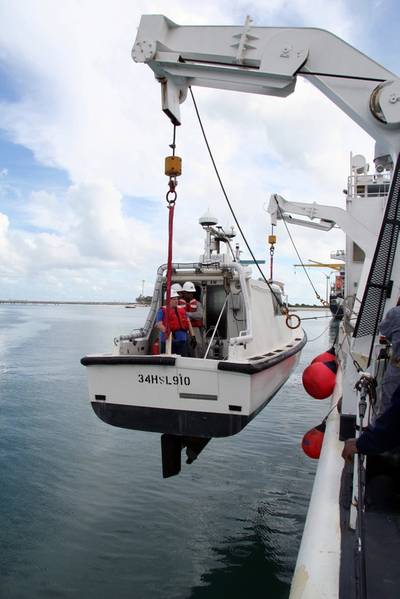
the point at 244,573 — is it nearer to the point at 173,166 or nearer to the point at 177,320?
the point at 177,320

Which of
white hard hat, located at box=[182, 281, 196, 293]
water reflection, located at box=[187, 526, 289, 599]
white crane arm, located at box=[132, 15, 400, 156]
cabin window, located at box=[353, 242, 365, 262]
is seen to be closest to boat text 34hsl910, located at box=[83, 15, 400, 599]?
white crane arm, located at box=[132, 15, 400, 156]

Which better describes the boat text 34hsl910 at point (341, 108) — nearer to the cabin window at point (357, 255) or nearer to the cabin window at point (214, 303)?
the cabin window at point (214, 303)

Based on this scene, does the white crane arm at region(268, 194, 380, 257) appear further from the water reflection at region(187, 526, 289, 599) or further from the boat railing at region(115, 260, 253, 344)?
the water reflection at region(187, 526, 289, 599)

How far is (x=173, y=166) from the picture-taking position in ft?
17.7

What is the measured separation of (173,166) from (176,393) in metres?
2.54

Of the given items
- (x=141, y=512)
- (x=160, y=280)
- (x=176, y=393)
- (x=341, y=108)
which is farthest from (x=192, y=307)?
(x=341, y=108)

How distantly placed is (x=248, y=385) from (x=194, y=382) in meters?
0.61

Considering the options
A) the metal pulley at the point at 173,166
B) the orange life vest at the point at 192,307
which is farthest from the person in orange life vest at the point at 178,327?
the metal pulley at the point at 173,166

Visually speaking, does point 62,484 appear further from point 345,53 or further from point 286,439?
point 345,53

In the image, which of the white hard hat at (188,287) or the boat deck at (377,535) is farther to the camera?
the white hard hat at (188,287)

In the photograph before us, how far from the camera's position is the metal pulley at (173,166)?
5391 millimetres

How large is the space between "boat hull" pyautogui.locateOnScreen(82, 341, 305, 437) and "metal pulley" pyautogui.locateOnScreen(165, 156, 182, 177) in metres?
2.05

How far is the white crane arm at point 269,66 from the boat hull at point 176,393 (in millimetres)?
2762

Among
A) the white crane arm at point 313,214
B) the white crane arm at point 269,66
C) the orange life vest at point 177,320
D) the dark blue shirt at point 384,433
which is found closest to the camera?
the dark blue shirt at point 384,433
